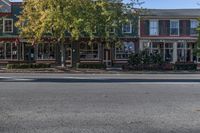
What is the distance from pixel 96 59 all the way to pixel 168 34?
378 inches

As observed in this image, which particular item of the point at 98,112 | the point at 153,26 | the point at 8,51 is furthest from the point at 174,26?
the point at 98,112

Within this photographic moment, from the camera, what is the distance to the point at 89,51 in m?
66.6

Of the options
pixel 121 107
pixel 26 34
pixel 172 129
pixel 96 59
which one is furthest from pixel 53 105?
pixel 96 59

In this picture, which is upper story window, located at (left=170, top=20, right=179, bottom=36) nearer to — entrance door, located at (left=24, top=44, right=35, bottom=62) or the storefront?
the storefront

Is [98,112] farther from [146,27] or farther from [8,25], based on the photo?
[146,27]

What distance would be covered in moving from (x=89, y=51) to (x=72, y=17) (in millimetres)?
16983

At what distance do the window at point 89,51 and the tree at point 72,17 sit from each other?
503 inches

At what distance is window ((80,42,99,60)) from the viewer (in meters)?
66.5

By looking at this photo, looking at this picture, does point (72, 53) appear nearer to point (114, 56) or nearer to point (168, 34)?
point (114, 56)

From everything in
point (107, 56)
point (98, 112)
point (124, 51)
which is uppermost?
point (124, 51)

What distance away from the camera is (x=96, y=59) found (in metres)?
66.7

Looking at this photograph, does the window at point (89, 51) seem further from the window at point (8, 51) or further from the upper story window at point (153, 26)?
the window at point (8, 51)

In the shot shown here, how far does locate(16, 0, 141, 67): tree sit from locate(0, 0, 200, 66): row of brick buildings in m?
12.1

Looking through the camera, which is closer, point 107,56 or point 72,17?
point 72,17
